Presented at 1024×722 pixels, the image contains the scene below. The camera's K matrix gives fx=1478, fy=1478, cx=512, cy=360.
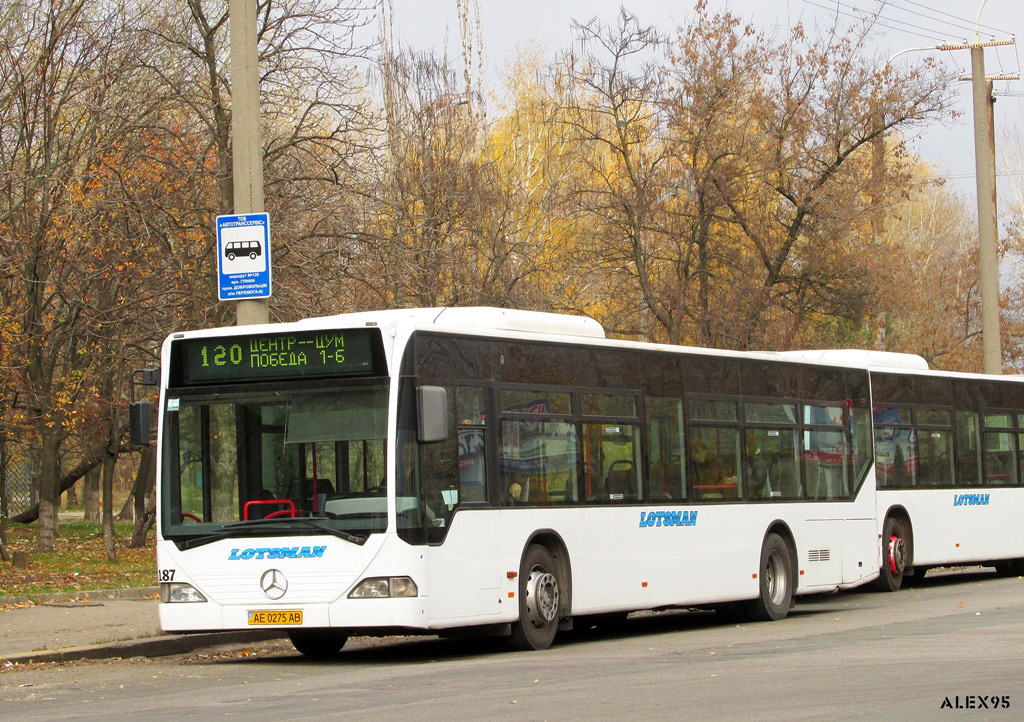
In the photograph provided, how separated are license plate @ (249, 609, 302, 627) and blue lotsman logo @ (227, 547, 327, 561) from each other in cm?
45

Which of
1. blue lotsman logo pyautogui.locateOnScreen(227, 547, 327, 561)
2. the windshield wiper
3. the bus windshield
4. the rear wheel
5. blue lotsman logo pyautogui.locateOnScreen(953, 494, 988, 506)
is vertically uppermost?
the bus windshield

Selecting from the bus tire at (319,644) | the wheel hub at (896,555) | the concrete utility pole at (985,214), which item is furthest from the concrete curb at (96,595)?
the concrete utility pole at (985,214)

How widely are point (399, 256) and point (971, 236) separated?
46518 mm

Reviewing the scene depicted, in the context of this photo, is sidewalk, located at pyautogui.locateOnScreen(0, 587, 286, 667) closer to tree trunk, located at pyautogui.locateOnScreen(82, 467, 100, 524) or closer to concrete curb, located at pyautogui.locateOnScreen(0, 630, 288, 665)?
concrete curb, located at pyautogui.locateOnScreen(0, 630, 288, 665)

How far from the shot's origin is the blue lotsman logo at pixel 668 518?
15299 mm

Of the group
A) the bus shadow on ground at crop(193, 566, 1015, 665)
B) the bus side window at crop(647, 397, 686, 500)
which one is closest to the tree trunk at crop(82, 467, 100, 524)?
the bus shadow on ground at crop(193, 566, 1015, 665)

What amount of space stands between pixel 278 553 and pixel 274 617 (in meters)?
0.53

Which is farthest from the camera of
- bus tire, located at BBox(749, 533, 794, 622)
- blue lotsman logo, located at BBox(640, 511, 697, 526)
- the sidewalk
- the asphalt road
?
bus tire, located at BBox(749, 533, 794, 622)

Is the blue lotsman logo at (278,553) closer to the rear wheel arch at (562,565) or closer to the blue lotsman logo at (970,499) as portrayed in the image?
the rear wheel arch at (562,565)

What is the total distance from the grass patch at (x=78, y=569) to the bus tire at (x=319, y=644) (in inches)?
216

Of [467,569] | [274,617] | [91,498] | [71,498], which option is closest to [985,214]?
[467,569]

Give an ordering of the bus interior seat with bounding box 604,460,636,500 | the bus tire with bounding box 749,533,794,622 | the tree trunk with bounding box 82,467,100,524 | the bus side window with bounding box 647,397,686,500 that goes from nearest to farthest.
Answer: the bus interior seat with bounding box 604,460,636,500
the bus side window with bounding box 647,397,686,500
the bus tire with bounding box 749,533,794,622
the tree trunk with bounding box 82,467,100,524

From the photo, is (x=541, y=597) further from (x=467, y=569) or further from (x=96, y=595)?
(x=96, y=595)

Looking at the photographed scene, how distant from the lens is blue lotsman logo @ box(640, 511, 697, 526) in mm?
15299
